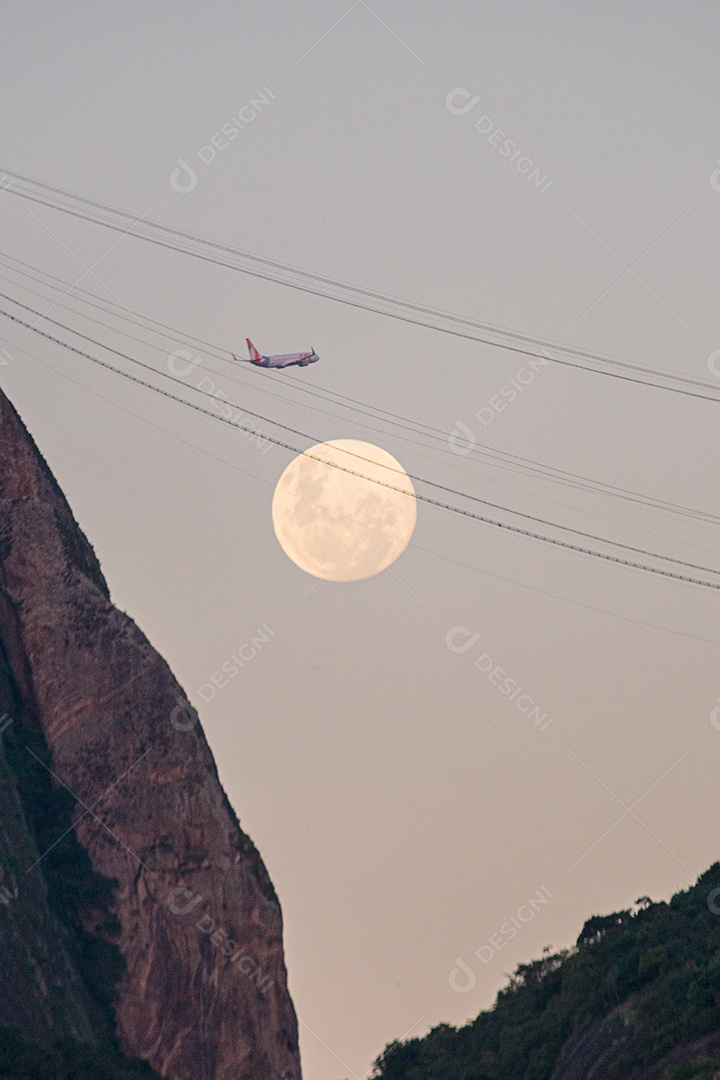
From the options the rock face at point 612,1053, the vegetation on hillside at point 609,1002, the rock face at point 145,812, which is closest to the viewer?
the rock face at point 612,1053

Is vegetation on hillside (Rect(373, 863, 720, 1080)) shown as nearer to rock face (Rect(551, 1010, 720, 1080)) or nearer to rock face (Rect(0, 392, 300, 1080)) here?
rock face (Rect(551, 1010, 720, 1080))

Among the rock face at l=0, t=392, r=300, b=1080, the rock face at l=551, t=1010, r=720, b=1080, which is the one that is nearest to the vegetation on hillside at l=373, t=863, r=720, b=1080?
the rock face at l=551, t=1010, r=720, b=1080

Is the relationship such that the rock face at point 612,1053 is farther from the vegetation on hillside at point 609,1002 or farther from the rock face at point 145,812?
the rock face at point 145,812

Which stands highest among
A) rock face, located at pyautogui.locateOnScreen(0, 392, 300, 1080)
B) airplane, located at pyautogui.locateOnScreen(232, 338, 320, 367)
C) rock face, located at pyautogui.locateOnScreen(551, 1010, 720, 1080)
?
airplane, located at pyautogui.locateOnScreen(232, 338, 320, 367)

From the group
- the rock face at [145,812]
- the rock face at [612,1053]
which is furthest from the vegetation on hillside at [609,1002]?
the rock face at [145,812]

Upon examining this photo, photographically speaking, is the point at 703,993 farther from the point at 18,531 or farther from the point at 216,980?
the point at 18,531

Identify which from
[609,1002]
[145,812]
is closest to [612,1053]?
[609,1002]
